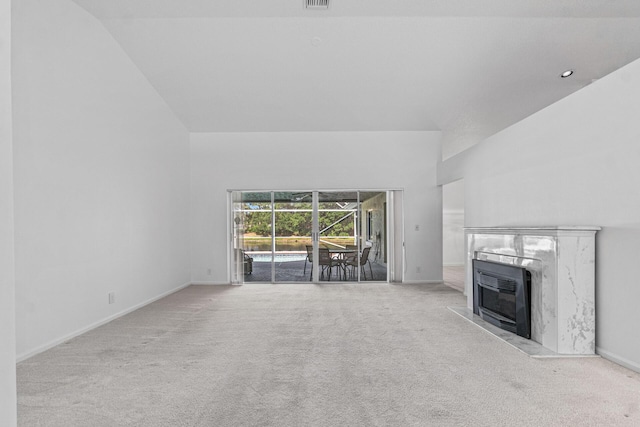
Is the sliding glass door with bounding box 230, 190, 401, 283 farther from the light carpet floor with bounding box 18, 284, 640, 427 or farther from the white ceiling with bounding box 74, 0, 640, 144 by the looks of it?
the light carpet floor with bounding box 18, 284, 640, 427

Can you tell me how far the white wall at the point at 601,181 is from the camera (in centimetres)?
358

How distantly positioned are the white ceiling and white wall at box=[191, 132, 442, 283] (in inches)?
33.5

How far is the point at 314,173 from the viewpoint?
9.12 m

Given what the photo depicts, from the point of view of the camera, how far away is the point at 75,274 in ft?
16.1

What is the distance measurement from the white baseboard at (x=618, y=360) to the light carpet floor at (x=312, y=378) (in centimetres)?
8

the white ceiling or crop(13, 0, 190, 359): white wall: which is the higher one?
the white ceiling

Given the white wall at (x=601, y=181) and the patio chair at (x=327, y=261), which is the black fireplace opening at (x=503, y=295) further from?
the patio chair at (x=327, y=261)

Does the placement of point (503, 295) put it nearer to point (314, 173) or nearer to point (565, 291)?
point (565, 291)

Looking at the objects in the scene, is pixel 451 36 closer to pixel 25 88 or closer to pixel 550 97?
pixel 550 97

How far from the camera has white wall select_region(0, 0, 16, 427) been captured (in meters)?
1.52

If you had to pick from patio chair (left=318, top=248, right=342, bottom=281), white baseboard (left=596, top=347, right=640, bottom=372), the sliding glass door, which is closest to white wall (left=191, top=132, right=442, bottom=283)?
the sliding glass door

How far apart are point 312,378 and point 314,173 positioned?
616cm

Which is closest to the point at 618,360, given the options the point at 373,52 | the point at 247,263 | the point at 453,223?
the point at 373,52

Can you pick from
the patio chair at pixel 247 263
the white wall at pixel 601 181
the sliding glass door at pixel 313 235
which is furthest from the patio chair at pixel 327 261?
the white wall at pixel 601 181
